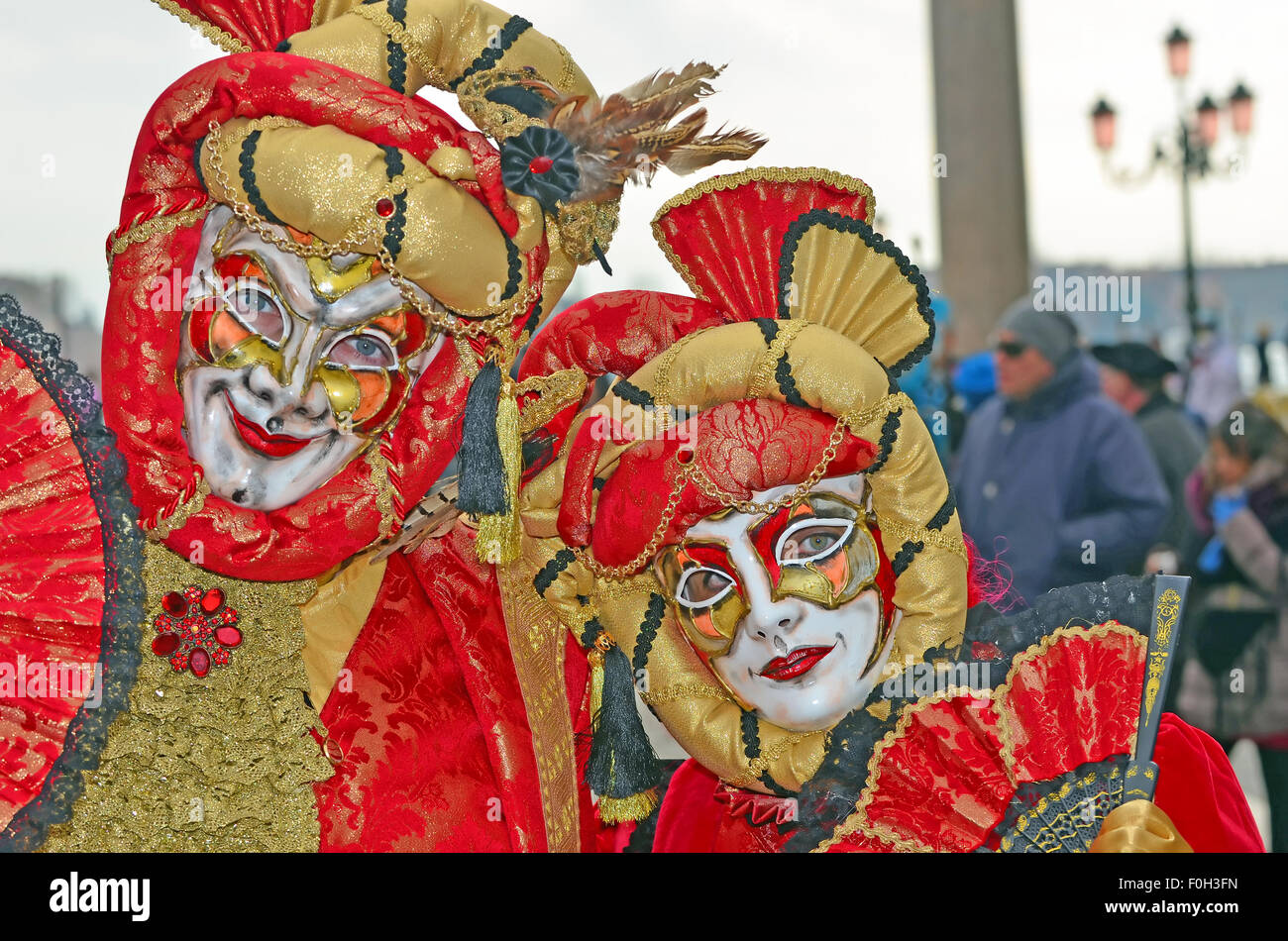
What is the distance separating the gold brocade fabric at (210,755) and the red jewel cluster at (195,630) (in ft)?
0.04

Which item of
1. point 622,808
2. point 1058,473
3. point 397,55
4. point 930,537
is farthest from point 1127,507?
point 397,55

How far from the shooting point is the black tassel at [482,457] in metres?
2.14

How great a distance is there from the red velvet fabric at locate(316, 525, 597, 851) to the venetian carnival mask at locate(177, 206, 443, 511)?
0.31 meters

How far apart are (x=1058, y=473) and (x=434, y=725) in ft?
8.01

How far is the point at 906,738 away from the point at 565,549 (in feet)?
2.07

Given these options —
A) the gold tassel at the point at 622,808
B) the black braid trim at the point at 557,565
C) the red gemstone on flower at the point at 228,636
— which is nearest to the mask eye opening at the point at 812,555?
the black braid trim at the point at 557,565

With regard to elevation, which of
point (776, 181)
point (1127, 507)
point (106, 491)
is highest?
point (776, 181)

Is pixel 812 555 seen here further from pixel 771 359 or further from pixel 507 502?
pixel 507 502

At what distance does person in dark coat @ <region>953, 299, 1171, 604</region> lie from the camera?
4020 mm

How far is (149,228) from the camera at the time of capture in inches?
82.4

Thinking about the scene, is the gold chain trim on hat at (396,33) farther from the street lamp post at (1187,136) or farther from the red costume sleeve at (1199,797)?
the street lamp post at (1187,136)

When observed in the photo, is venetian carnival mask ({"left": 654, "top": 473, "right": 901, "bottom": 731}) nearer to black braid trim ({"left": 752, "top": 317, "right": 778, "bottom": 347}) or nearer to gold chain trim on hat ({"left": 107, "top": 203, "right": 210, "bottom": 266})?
black braid trim ({"left": 752, "top": 317, "right": 778, "bottom": 347})

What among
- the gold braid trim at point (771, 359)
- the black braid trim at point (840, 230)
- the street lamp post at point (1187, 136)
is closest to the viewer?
the gold braid trim at point (771, 359)
